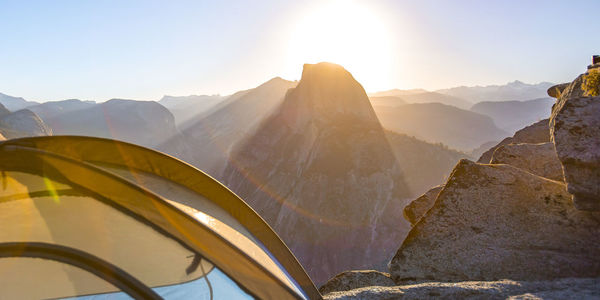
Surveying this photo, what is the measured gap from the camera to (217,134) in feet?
345

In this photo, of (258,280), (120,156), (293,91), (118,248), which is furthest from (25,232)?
(293,91)

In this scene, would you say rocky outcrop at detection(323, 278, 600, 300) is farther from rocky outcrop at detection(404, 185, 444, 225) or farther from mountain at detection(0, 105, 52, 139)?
mountain at detection(0, 105, 52, 139)

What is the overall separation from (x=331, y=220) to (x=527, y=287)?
2645cm

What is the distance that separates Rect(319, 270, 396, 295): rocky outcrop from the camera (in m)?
5.68

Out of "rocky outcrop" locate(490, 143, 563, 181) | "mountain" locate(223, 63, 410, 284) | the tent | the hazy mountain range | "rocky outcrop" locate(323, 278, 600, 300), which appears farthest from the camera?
the hazy mountain range

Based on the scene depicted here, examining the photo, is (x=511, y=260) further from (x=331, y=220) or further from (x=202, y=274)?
(x=331, y=220)

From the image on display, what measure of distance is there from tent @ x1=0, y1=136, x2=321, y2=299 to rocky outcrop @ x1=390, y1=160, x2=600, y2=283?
3.37 m

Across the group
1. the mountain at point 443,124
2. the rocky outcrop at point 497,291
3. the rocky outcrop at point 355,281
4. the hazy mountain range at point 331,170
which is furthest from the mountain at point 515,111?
the rocky outcrop at point 497,291

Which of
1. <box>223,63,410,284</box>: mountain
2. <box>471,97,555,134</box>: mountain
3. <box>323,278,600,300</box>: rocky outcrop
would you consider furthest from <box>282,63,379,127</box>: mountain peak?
<box>471,97,555,134</box>: mountain

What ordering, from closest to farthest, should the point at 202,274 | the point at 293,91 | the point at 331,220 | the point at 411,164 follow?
the point at 202,274 < the point at 331,220 < the point at 411,164 < the point at 293,91

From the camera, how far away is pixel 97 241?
8.95 feet

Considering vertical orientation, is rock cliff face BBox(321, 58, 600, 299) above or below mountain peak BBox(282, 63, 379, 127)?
below

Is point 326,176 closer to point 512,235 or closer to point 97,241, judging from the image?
point 512,235

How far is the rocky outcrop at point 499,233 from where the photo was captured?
4.54 meters
